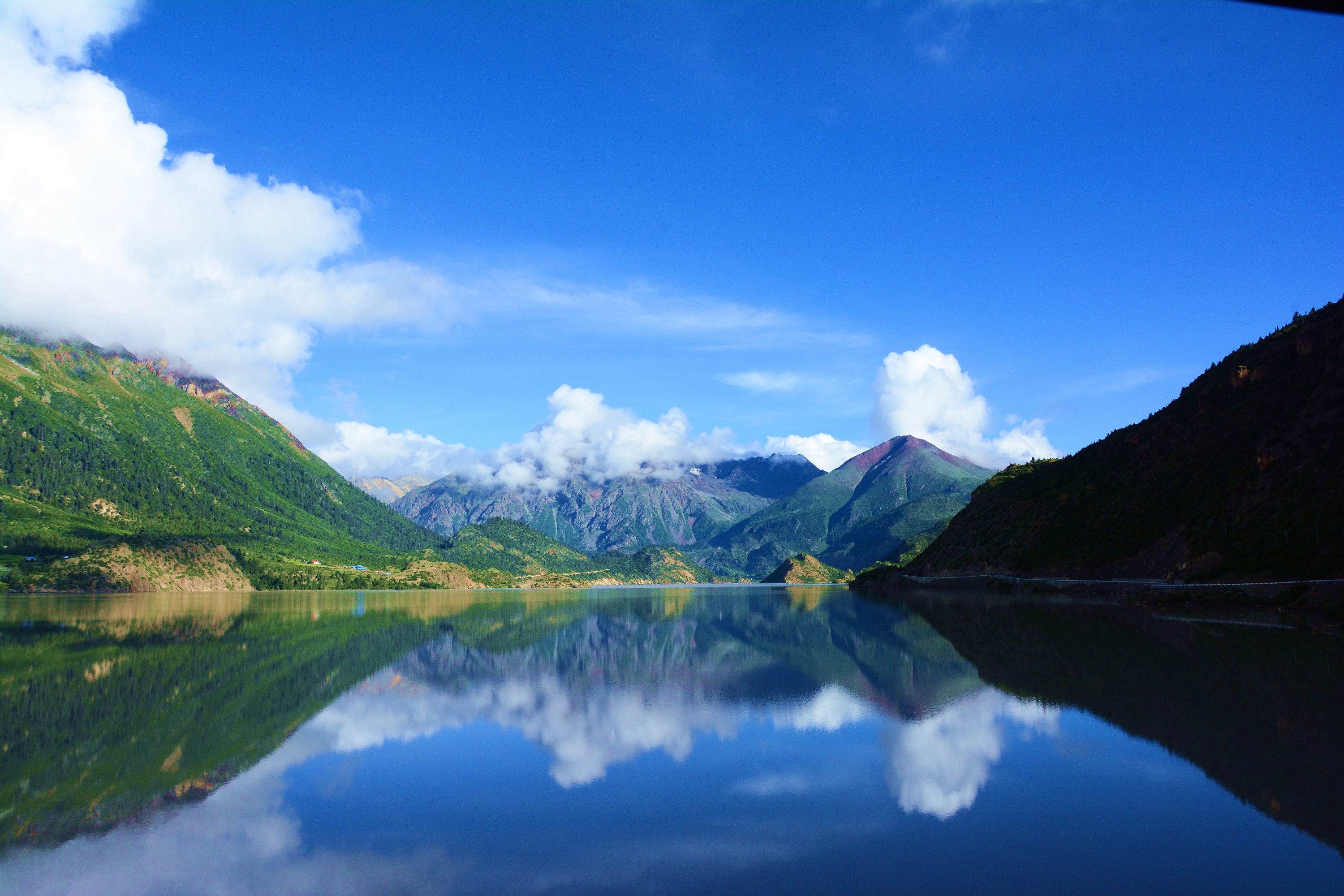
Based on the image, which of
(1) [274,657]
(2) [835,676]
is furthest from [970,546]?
(1) [274,657]

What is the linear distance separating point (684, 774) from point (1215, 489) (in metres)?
111

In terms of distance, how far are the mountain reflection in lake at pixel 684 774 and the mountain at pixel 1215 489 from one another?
150 ft

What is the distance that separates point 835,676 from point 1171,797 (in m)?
A: 21.1

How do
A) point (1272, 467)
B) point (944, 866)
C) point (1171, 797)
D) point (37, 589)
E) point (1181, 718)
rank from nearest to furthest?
point (944, 866) < point (1171, 797) < point (1181, 718) < point (1272, 467) < point (37, 589)

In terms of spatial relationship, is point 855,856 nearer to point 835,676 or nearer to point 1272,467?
point 835,676

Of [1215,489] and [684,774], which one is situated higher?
[1215,489]

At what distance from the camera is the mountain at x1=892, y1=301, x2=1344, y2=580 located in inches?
3113

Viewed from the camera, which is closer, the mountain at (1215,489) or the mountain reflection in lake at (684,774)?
the mountain reflection in lake at (684,774)

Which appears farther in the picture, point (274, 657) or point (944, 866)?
point (274, 657)

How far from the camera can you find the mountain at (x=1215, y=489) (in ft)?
259

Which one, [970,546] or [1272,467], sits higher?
[1272,467]

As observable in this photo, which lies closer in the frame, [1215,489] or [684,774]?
[684,774]

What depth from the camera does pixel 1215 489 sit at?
102 metres

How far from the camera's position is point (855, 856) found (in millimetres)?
13633
